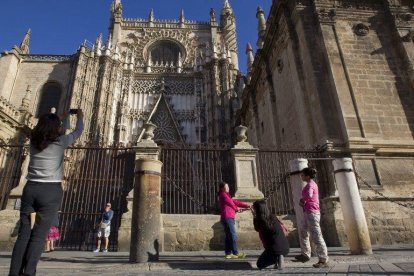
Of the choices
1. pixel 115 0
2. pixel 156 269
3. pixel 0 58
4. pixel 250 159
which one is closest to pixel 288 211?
pixel 250 159

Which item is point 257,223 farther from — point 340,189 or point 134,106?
point 134,106

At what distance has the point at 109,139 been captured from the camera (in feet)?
77.4

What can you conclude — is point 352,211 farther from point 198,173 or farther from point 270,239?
point 198,173

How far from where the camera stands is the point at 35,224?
2.50 metres

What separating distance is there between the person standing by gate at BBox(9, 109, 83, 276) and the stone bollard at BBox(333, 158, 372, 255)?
459 centimetres

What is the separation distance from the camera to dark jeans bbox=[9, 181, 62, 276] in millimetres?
2381

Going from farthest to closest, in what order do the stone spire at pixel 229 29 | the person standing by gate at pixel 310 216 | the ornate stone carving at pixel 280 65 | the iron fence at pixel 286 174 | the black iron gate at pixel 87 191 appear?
the stone spire at pixel 229 29
the ornate stone carving at pixel 280 65
the black iron gate at pixel 87 191
the iron fence at pixel 286 174
the person standing by gate at pixel 310 216

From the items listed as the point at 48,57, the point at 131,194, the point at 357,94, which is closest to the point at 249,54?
the point at 357,94

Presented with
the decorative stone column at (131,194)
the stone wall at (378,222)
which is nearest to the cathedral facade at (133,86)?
the decorative stone column at (131,194)

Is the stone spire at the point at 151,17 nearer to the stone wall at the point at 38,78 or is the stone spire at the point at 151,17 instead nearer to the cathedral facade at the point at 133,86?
the cathedral facade at the point at 133,86

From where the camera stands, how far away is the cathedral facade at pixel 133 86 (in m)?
24.7

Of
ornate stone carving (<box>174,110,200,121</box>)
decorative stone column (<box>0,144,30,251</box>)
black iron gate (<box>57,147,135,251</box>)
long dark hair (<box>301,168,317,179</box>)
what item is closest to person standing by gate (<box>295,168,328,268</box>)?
long dark hair (<box>301,168,317,179</box>)

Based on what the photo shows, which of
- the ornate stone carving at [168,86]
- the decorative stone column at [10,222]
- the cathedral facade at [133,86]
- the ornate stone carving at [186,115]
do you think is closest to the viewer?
the decorative stone column at [10,222]

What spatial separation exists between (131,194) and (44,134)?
15.9 ft
